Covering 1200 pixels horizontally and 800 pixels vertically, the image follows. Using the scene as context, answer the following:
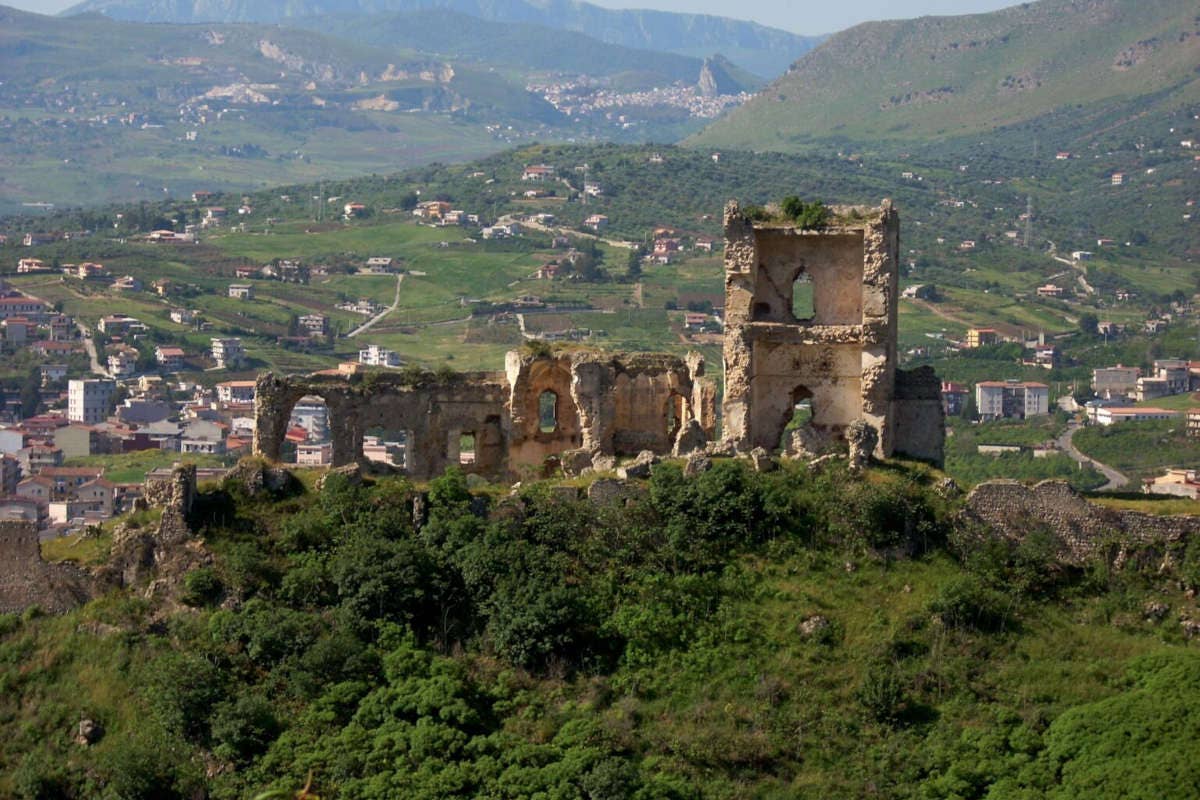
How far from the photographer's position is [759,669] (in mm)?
26391

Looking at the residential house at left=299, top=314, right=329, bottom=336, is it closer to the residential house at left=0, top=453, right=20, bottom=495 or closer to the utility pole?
the residential house at left=0, top=453, right=20, bottom=495

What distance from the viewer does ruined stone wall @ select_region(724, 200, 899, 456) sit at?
31.7 m

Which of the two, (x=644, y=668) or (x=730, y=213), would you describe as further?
(x=730, y=213)

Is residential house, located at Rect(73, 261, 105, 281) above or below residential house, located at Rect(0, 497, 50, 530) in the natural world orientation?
above

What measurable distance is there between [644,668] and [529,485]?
172 inches

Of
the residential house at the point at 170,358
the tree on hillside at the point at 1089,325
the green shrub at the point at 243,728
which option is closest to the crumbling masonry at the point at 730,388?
the green shrub at the point at 243,728

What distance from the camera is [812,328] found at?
3191 centimetres

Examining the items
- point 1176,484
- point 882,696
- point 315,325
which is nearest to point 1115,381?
point 315,325

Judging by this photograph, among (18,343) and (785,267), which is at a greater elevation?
(785,267)

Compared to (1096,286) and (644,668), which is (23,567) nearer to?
(644,668)

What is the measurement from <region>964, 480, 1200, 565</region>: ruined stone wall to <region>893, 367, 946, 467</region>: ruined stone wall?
153 inches

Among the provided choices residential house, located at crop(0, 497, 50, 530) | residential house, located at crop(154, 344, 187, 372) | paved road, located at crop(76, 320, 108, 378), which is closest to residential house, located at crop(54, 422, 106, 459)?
residential house, located at crop(0, 497, 50, 530)

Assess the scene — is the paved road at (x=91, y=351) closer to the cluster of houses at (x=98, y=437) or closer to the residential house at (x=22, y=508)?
the cluster of houses at (x=98, y=437)

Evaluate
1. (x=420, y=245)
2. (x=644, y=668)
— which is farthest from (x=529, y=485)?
(x=420, y=245)
